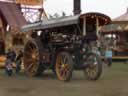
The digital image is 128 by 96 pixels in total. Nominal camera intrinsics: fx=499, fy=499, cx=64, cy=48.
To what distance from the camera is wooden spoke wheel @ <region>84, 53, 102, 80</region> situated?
57.1 ft

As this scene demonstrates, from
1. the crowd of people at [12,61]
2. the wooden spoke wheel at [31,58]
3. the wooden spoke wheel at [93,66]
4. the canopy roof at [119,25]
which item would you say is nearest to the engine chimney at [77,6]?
the wooden spoke wheel at [31,58]

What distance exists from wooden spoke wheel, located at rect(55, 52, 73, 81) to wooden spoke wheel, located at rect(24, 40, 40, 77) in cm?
112

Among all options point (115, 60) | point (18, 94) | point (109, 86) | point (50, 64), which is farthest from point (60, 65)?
point (115, 60)

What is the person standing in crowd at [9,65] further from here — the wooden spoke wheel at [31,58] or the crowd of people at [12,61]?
the wooden spoke wheel at [31,58]

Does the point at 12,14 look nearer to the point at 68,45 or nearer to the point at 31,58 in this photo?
the point at 31,58

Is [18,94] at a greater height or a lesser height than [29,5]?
lesser

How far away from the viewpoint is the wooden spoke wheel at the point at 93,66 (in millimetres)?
17391

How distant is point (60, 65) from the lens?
1812cm

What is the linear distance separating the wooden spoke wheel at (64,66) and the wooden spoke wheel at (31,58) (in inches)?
43.9

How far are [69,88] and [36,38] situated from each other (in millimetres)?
4667

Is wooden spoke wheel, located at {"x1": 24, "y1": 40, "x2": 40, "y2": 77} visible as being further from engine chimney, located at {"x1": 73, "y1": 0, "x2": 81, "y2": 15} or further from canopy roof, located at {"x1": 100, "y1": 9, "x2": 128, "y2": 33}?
canopy roof, located at {"x1": 100, "y1": 9, "x2": 128, "y2": 33}

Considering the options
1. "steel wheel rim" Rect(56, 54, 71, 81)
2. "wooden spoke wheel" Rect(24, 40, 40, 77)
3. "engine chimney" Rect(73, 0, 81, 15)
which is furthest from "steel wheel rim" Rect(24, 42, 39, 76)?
"engine chimney" Rect(73, 0, 81, 15)

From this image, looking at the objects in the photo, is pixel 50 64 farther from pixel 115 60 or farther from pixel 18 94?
pixel 115 60

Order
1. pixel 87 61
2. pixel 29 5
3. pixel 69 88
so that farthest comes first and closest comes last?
pixel 29 5, pixel 87 61, pixel 69 88
